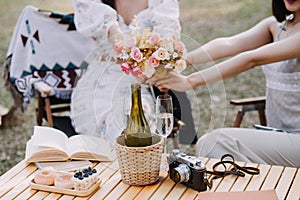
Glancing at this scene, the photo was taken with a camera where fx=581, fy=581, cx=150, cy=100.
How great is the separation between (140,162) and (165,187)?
17cm

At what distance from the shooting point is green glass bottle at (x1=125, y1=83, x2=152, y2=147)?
2.56 meters

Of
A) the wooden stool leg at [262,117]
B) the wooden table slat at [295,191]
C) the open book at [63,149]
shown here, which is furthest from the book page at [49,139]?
the wooden stool leg at [262,117]

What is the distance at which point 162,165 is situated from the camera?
2.74 m

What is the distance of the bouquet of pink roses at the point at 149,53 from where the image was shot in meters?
2.62

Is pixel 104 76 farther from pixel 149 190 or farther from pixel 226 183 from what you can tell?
pixel 226 183

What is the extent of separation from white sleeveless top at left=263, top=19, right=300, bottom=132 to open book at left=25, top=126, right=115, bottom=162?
1.06m

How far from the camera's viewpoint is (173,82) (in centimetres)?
→ 289

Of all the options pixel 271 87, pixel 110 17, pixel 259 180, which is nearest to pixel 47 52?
pixel 110 17

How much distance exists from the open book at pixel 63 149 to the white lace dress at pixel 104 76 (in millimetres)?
116

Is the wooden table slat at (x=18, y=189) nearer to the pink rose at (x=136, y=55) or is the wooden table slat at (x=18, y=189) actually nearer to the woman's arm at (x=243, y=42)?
the pink rose at (x=136, y=55)

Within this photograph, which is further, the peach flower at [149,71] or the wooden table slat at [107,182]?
the peach flower at [149,71]

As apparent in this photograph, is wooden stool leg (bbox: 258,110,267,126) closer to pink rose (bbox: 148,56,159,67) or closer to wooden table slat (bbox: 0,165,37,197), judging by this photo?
pink rose (bbox: 148,56,159,67)

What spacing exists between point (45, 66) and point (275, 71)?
5.91 ft

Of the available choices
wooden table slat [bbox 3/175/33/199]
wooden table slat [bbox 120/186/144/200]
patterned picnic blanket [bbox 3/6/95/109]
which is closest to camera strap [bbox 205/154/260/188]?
wooden table slat [bbox 120/186/144/200]
